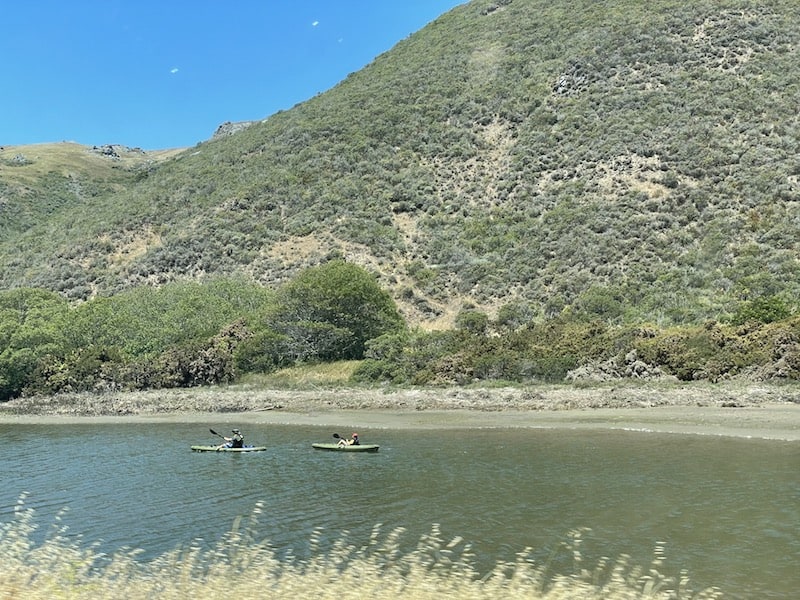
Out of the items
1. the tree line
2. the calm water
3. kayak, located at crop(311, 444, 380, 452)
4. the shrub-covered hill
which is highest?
the shrub-covered hill

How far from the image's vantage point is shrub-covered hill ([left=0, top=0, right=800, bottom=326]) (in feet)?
196

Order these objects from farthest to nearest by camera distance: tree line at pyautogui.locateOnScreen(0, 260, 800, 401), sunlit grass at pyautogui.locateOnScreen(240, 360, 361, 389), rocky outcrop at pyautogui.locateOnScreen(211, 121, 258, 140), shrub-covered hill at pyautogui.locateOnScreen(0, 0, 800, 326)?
rocky outcrop at pyautogui.locateOnScreen(211, 121, 258, 140), shrub-covered hill at pyautogui.locateOnScreen(0, 0, 800, 326), sunlit grass at pyautogui.locateOnScreen(240, 360, 361, 389), tree line at pyautogui.locateOnScreen(0, 260, 800, 401)

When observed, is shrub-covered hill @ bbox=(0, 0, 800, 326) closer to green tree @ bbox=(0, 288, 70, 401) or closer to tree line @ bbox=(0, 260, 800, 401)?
tree line @ bbox=(0, 260, 800, 401)

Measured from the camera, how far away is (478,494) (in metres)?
20.4

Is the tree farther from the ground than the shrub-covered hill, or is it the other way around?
the shrub-covered hill

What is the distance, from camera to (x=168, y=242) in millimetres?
78688

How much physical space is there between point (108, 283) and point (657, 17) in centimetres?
7288

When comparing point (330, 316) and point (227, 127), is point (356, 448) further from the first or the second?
point (227, 127)

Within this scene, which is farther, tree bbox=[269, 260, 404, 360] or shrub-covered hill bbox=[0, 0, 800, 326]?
shrub-covered hill bbox=[0, 0, 800, 326]

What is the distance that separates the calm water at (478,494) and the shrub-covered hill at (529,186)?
88.3ft

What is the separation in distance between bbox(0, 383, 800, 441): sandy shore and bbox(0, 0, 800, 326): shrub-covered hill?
613 inches

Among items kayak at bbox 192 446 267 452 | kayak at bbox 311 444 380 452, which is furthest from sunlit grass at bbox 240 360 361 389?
kayak at bbox 311 444 380 452

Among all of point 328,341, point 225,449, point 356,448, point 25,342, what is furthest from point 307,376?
point 25,342

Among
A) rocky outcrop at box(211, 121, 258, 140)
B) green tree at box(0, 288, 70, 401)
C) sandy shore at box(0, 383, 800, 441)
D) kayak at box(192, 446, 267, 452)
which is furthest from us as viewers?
rocky outcrop at box(211, 121, 258, 140)
